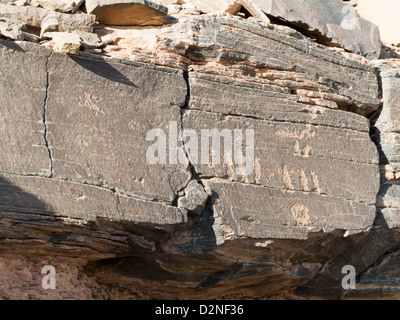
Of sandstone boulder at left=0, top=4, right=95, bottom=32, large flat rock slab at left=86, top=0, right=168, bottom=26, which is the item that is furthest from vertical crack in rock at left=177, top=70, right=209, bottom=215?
sandstone boulder at left=0, top=4, right=95, bottom=32

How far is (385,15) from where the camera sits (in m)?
6.84

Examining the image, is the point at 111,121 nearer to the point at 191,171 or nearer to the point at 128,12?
the point at 191,171

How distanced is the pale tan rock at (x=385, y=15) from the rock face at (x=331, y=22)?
53cm

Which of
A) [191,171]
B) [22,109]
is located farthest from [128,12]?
[191,171]

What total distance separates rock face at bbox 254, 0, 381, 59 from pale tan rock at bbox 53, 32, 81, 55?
175 centimetres

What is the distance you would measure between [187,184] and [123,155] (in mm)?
495

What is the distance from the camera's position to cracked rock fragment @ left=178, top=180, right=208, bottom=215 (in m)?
4.61

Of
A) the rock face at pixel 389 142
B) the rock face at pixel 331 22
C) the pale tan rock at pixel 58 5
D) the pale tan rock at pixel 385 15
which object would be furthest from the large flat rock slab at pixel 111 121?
the pale tan rock at pixel 385 15

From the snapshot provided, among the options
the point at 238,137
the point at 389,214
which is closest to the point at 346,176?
Answer: the point at 389,214

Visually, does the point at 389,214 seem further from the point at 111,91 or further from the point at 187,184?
the point at 111,91

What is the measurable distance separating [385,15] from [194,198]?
11.1 feet

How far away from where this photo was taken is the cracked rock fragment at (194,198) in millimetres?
4613

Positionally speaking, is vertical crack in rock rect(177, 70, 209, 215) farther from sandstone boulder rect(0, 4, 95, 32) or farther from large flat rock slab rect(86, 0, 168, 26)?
sandstone boulder rect(0, 4, 95, 32)

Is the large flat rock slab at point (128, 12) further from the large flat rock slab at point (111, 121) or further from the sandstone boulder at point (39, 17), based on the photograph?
the large flat rock slab at point (111, 121)
